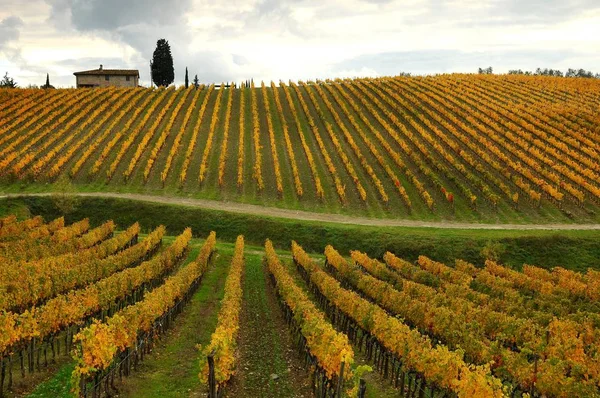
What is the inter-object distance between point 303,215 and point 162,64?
85227mm

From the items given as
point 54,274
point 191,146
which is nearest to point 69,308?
point 54,274

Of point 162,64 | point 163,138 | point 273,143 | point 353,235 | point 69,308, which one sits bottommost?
point 353,235

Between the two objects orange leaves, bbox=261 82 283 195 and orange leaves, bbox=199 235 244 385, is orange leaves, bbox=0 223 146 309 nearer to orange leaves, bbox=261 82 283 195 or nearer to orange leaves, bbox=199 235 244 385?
orange leaves, bbox=199 235 244 385

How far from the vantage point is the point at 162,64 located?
131 m

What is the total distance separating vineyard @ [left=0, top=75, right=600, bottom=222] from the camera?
217 feet

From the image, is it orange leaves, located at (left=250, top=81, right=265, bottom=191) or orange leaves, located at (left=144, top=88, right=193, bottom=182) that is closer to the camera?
orange leaves, located at (left=250, top=81, right=265, bottom=191)

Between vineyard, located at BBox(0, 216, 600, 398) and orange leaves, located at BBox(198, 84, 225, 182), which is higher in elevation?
Result: orange leaves, located at BBox(198, 84, 225, 182)

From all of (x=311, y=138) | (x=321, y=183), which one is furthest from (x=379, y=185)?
(x=311, y=138)

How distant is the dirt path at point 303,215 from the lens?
193 feet

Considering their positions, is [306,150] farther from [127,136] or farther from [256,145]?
[127,136]

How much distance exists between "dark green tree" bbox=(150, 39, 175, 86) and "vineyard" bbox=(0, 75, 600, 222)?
1962 centimetres

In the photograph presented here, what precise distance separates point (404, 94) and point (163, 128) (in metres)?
49.3

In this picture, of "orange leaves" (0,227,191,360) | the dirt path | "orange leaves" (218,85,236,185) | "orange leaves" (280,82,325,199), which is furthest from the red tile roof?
"orange leaves" (0,227,191,360)

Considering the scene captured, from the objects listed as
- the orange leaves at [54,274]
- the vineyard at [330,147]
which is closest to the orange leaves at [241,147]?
the vineyard at [330,147]
